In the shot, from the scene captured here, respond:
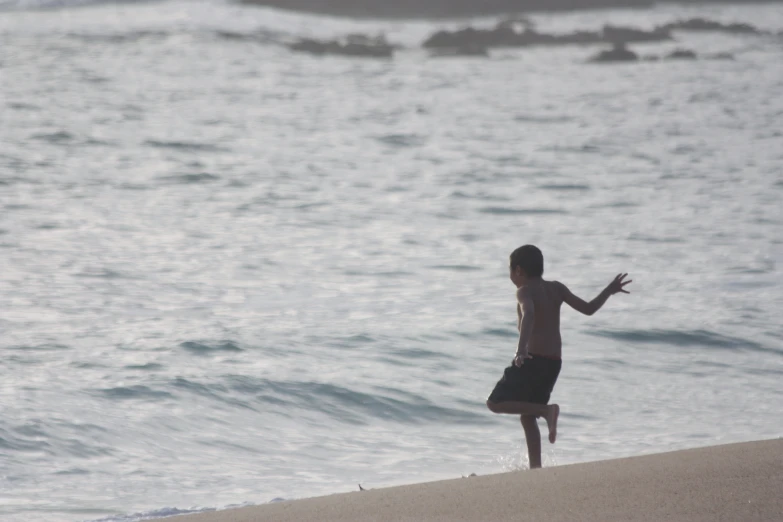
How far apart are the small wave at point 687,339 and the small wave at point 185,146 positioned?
49.3ft

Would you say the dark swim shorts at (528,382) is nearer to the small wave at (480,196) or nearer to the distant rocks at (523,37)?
the small wave at (480,196)

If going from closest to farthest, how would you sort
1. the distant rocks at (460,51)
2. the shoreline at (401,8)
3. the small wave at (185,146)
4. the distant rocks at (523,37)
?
1. the small wave at (185,146)
2. the distant rocks at (460,51)
3. the distant rocks at (523,37)
4. the shoreline at (401,8)

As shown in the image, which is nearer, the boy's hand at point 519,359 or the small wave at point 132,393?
the boy's hand at point 519,359

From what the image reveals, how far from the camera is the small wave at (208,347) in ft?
30.0

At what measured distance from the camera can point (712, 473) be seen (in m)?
5.02

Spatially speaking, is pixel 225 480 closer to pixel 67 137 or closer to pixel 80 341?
pixel 80 341

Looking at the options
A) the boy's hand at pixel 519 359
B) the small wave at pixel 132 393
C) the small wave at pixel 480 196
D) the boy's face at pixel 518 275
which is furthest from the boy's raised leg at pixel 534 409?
the small wave at pixel 480 196

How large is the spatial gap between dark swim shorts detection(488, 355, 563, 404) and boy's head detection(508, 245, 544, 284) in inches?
17.0

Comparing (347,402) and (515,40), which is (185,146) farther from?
(515,40)

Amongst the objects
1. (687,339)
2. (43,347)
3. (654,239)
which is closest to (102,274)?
(43,347)

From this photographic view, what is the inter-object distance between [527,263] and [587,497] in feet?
4.82

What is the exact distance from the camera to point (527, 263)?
5.85 m

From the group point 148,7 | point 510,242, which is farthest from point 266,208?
point 148,7

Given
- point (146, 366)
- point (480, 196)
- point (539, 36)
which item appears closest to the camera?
point (146, 366)
